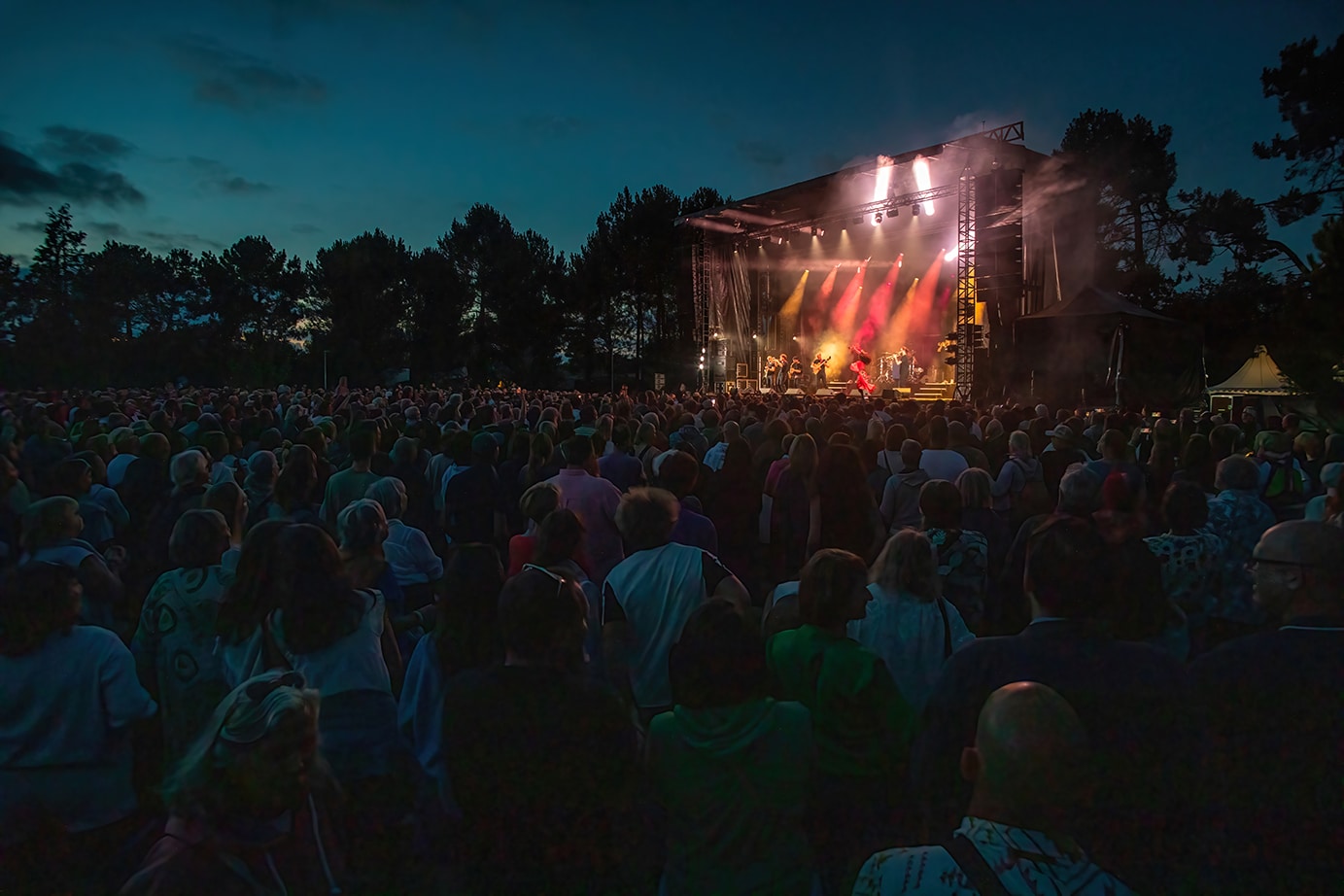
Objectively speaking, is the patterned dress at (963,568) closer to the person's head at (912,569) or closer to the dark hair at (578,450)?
the person's head at (912,569)

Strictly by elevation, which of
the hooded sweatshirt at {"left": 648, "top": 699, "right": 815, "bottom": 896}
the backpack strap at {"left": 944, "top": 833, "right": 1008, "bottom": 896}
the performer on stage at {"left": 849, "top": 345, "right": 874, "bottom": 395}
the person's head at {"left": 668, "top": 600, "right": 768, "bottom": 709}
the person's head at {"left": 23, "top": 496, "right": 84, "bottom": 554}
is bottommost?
the hooded sweatshirt at {"left": 648, "top": 699, "right": 815, "bottom": 896}

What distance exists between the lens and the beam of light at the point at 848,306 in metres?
29.2

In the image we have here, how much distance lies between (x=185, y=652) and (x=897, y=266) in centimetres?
2743

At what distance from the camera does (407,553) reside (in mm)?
3797

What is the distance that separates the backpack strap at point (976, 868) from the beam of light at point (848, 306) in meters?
29.1

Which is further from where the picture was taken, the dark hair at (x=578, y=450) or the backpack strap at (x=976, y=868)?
the dark hair at (x=578, y=450)

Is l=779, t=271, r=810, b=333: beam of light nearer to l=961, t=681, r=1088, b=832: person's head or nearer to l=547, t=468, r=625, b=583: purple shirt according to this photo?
l=547, t=468, r=625, b=583: purple shirt

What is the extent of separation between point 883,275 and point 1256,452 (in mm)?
23343

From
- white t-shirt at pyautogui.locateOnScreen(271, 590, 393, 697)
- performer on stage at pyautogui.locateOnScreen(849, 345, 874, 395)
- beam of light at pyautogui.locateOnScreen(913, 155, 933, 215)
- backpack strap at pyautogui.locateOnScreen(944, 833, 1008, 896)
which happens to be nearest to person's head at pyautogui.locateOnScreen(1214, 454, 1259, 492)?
backpack strap at pyautogui.locateOnScreen(944, 833, 1008, 896)

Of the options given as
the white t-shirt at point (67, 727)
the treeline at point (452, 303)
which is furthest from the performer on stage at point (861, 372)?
the white t-shirt at point (67, 727)

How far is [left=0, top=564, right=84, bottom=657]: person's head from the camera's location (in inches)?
86.2

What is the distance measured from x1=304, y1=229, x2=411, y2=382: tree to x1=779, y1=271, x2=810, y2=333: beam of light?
22636 millimetres

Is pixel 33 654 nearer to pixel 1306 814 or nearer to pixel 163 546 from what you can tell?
pixel 163 546

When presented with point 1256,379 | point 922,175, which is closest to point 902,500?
point 922,175
